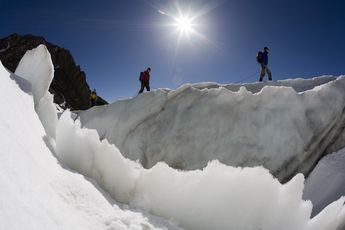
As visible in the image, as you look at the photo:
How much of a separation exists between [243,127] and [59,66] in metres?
32.6

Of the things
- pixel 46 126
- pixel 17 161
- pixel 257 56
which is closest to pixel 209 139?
pixel 257 56

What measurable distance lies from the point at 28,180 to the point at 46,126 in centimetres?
297

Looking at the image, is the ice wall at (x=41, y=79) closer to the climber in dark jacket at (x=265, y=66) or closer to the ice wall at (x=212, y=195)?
the ice wall at (x=212, y=195)

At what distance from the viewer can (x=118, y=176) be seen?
4.32 meters

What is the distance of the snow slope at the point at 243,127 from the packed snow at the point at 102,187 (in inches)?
253

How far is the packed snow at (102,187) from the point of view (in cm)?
222

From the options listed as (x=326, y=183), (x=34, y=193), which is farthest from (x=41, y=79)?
(x=326, y=183)

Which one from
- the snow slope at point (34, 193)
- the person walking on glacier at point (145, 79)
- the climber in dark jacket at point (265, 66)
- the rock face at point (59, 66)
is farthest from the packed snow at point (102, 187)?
the rock face at point (59, 66)

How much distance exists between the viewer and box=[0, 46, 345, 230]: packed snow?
2221 millimetres

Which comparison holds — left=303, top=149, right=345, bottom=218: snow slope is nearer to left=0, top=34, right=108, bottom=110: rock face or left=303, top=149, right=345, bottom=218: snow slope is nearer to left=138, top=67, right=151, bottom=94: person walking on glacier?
left=138, top=67, right=151, bottom=94: person walking on glacier

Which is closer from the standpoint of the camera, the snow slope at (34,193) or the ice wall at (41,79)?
the snow slope at (34,193)

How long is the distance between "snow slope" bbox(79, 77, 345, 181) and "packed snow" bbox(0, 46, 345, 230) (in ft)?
21.1

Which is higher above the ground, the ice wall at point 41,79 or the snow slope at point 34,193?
the ice wall at point 41,79

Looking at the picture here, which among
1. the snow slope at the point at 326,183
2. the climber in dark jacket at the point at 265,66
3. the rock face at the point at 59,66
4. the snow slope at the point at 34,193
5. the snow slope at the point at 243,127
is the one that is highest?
the rock face at the point at 59,66
